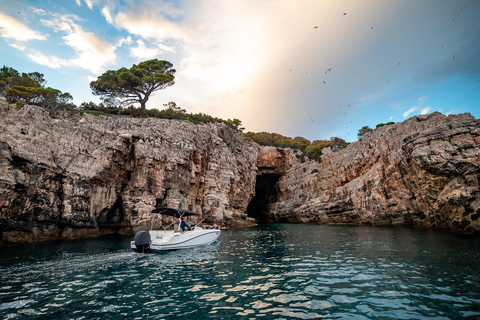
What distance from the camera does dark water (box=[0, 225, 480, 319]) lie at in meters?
5.51

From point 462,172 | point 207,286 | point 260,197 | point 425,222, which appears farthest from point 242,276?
point 260,197

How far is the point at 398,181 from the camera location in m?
27.5

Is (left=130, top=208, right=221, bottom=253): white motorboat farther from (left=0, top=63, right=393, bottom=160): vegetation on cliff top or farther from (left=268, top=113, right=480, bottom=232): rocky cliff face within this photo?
(left=0, top=63, right=393, bottom=160): vegetation on cliff top

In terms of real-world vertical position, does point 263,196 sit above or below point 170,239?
above

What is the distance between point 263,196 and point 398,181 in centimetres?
3426

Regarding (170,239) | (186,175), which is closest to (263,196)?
(186,175)

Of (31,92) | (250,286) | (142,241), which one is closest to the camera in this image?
(250,286)

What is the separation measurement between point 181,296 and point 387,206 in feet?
97.5

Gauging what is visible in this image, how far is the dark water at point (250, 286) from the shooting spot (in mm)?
5512

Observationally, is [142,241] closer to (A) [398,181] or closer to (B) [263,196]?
(A) [398,181]

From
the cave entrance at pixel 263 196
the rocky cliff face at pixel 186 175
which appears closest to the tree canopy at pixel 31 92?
the rocky cliff face at pixel 186 175

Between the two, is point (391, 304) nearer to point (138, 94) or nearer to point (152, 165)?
point (152, 165)

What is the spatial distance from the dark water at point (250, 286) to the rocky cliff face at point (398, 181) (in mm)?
9039

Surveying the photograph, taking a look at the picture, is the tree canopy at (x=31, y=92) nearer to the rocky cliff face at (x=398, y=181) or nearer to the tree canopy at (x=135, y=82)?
the tree canopy at (x=135, y=82)
